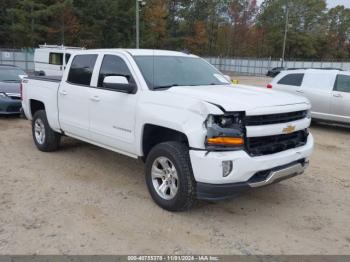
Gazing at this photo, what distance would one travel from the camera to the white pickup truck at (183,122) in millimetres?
4270

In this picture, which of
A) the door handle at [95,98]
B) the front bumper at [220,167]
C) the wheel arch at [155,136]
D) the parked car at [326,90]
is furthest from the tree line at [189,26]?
the front bumper at [220,167]

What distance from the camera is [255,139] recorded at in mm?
4457

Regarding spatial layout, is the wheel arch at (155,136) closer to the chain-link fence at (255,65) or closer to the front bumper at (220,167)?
the front bumper at (220,167)

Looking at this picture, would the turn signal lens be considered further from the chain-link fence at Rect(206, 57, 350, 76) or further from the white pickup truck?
the chain-link fence at Rect(206, 57, 350, 76)

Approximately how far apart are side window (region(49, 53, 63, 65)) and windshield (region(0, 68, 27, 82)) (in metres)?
7.33

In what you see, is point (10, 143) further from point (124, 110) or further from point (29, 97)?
point (124, 110)

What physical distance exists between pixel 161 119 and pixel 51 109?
116 inches

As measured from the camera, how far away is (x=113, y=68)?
5750 millimetres

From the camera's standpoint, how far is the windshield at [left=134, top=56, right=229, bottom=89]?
5.32 metres

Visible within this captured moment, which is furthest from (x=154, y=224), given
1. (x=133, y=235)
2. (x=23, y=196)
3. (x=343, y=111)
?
(x=343, y=111)

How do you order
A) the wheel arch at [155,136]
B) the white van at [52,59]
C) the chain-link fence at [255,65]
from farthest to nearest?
1. the chain-link fence at [255,65]
2. the white van at [52,59]
3. the wheel arch at [155,136]

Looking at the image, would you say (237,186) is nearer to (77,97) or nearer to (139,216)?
(139,216)

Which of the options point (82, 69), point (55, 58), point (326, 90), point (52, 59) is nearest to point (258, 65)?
point (52, 59)

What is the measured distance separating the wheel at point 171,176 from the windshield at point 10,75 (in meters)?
8.41
